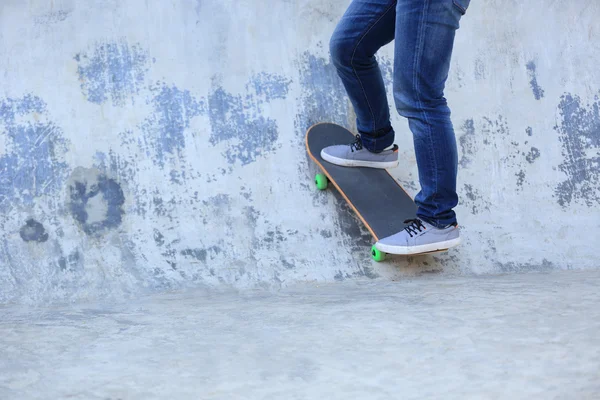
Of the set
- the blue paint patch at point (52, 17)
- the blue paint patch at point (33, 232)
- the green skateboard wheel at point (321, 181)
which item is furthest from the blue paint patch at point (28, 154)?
the green skateboard wheel at point (321, 181)

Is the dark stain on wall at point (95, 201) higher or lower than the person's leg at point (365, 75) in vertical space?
lower

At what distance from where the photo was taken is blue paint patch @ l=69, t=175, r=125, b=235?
2.60 metres

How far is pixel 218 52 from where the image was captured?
3.32m

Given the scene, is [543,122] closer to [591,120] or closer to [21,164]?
[591,120]

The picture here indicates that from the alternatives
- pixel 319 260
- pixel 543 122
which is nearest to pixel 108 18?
pixel 319 260

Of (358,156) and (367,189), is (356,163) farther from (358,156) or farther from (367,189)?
(367,189)

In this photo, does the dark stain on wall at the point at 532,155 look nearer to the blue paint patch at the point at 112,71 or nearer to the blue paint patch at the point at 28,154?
the blue paint patch at the point at 112,71

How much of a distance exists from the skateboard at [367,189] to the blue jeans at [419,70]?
0.79ft

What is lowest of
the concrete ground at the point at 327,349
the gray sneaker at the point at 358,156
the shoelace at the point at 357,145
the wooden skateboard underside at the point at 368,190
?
the concrete ground at the point at 327,349

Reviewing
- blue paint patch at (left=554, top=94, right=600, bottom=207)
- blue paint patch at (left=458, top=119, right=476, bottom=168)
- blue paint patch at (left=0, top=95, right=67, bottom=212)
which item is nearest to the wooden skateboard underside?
blue paint patch at (left=458, top=119, right=476, bottom=168)

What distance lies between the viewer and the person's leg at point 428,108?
205 cm

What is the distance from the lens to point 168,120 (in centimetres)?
303

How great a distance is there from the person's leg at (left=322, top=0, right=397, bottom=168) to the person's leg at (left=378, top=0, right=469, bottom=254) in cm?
28

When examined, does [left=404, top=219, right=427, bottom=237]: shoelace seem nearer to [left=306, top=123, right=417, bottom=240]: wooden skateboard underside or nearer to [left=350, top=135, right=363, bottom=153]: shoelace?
[left=306, top=123, right=417, bottom=240]: wooden skateboard underside
